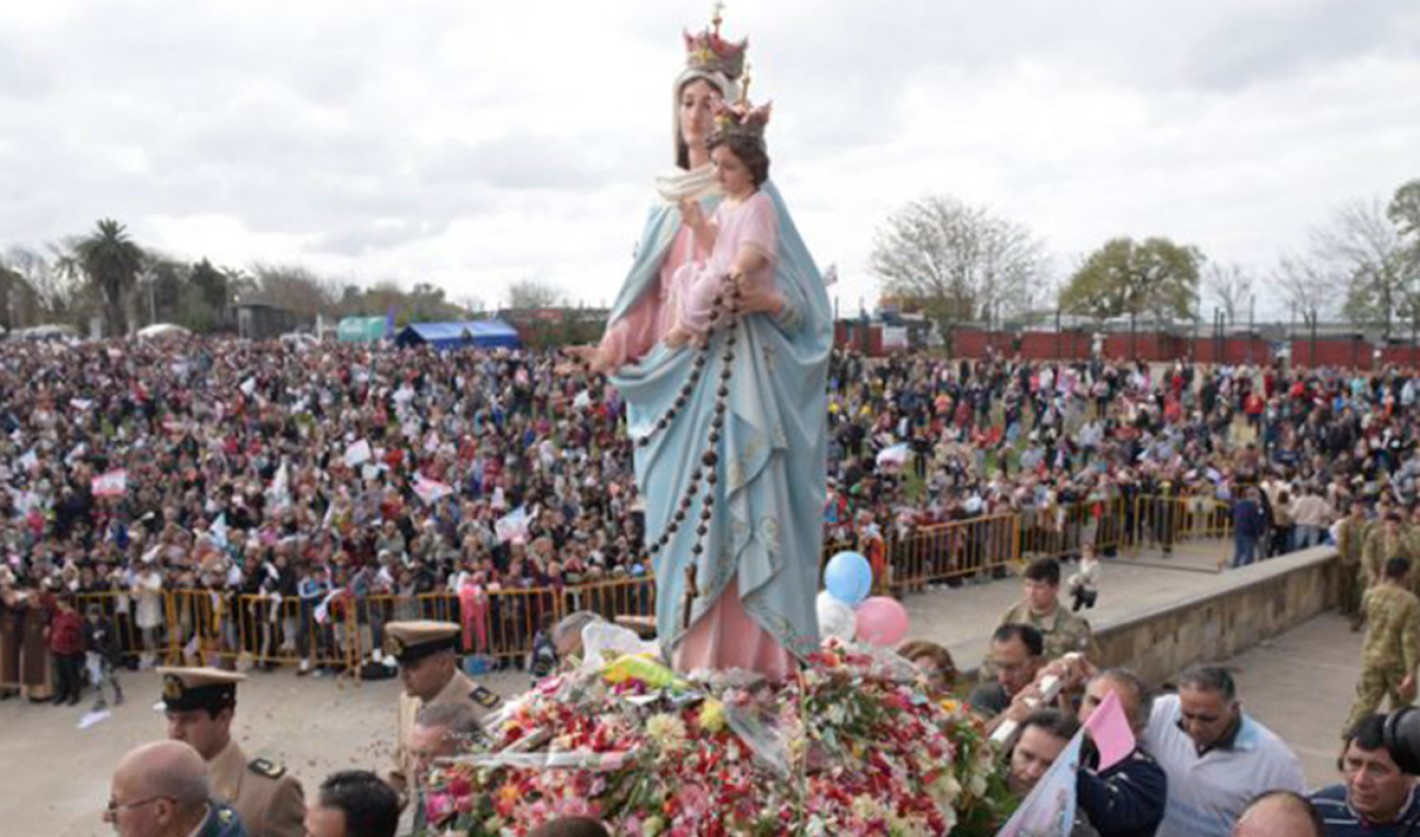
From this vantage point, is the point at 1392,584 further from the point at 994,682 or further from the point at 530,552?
the point at 530,552

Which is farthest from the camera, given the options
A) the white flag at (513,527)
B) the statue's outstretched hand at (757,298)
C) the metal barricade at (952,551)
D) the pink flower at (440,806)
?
the metal barricade at (952,551)

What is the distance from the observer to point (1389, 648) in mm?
8039

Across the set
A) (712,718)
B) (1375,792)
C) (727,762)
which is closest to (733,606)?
(712,718)

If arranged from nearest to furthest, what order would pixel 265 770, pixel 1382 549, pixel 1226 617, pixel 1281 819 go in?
pixel 1281 819 → pixel 265 770 → pixel 1226 617 → pixel 1382 549

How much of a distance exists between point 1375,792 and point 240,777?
425 cm

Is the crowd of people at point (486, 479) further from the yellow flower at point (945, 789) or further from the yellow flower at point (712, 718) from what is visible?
the yellow flower at point (945, 789)

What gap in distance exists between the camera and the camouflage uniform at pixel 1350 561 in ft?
40.7

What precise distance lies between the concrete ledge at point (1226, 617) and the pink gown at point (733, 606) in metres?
5.16

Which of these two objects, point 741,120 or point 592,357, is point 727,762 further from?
point 741,120

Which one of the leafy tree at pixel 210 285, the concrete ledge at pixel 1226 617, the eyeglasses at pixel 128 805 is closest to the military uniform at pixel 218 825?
the eyeglasses at pixel 128 805

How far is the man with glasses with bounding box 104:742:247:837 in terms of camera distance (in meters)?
3.44

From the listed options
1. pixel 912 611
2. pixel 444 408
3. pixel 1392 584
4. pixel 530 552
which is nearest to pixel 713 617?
pixel 1392 584

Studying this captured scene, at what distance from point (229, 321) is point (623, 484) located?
68.7m

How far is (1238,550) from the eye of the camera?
17328 millimetres
